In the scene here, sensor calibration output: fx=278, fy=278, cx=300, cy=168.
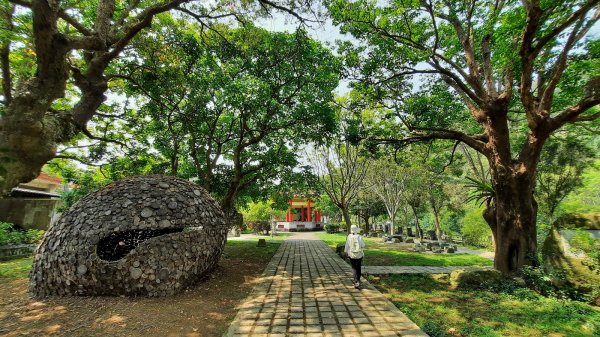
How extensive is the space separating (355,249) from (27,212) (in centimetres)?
1738

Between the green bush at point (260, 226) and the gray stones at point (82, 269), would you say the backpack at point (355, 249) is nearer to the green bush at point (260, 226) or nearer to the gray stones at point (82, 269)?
the gray stones at point (82, 269)

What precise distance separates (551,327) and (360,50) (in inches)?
339

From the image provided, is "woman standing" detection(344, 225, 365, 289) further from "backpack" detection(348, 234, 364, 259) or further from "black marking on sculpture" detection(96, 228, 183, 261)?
"black marking on sculpture" detection(96, 228, 183, 261)

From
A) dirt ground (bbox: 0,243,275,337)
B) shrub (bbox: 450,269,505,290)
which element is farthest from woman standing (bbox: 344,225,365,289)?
dirt ground (bbox: 0,243,275,337)

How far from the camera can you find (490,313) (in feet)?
18.3

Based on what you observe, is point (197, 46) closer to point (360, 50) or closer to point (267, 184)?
point (360, 50)

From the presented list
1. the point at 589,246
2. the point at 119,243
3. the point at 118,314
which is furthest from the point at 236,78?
the point at 589,246

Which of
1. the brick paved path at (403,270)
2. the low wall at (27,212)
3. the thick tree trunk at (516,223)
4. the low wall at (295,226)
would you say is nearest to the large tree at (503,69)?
the thick tree trunk at (516,223)

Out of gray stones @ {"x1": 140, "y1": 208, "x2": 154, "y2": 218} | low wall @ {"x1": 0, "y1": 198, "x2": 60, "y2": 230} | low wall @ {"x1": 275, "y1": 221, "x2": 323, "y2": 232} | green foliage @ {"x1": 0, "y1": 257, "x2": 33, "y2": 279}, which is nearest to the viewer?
gray stones @ {"x1": 140, "y1": 208, "x2": 154, "y2": 218}

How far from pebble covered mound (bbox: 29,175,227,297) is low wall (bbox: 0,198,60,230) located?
11.7m

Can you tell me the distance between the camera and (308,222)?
41531 millimetres

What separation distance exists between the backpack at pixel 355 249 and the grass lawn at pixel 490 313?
1032mm

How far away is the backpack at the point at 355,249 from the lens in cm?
738

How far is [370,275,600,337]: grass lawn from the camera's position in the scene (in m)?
4.72
